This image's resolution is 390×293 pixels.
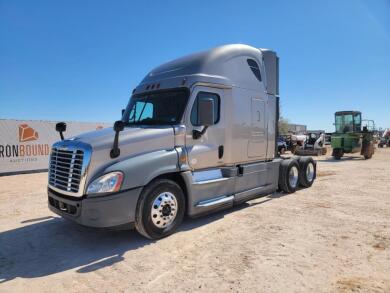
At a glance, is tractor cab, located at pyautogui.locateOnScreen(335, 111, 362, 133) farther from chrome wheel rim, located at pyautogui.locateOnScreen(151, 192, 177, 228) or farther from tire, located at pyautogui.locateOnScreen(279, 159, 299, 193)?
chrome wheel rim, located at pyautogui.locateOnScreen(151, 192, 177, 228)

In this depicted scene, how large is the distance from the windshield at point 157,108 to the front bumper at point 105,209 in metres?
1.58

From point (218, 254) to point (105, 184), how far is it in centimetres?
196

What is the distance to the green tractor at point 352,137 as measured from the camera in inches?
833

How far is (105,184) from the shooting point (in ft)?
14.8

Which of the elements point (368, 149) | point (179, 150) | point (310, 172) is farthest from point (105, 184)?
point (368, 149)

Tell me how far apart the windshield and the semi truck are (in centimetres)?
2

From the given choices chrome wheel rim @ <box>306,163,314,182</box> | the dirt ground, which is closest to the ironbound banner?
the dirt ground

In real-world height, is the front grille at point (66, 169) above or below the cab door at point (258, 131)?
below

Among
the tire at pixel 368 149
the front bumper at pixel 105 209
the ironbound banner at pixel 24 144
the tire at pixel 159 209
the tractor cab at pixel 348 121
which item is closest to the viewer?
the front bumper at pixel 105 209

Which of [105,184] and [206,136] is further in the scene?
[206,136]

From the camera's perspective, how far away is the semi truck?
4566 mm

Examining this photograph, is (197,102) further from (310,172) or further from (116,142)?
(310,172)

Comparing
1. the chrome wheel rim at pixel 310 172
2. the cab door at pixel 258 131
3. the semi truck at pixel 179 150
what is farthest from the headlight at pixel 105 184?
the chrome wheel rim at pixel 310 172

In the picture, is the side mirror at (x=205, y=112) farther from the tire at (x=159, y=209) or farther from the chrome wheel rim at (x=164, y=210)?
the chrome wheel rim at (x=164, y=210)
